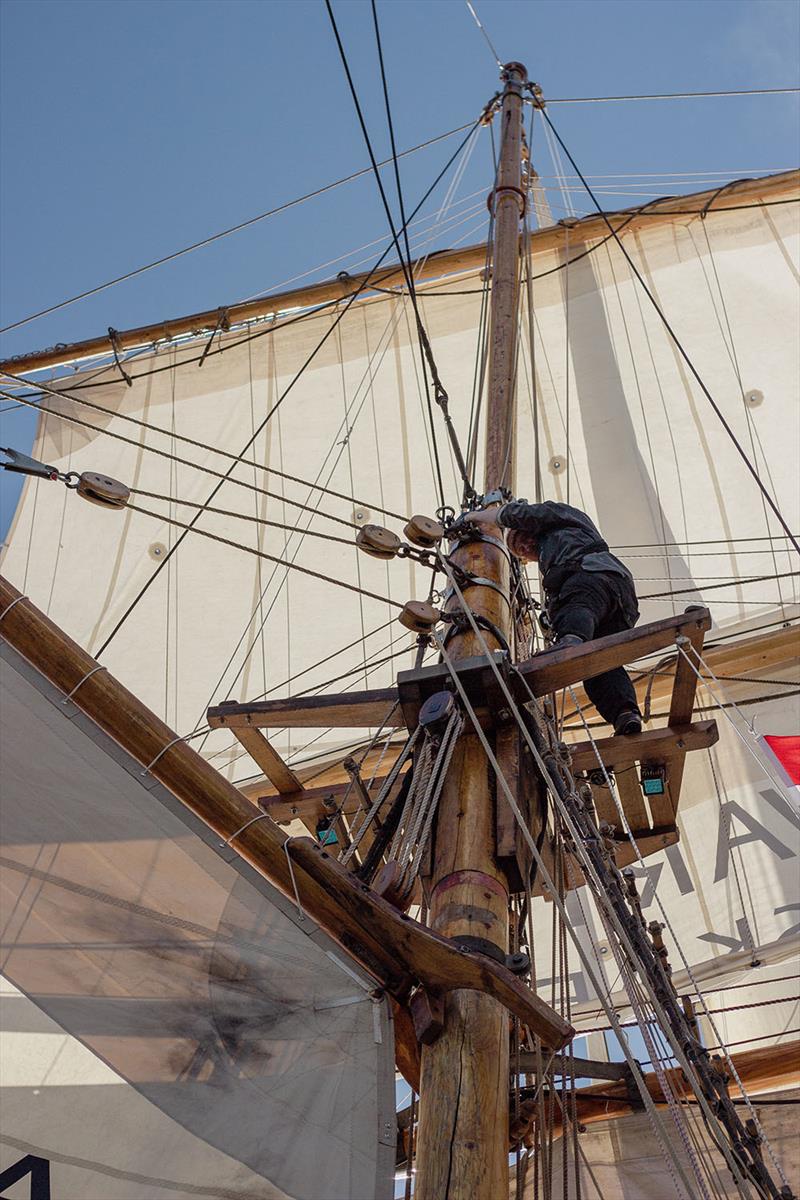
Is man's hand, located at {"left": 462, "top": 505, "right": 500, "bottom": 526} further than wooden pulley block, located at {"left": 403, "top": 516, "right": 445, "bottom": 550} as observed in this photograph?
Yes

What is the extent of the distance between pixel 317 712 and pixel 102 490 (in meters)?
1.01

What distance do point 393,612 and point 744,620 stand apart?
2150mm

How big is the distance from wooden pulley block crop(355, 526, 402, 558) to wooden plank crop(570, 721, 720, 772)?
2.65ft

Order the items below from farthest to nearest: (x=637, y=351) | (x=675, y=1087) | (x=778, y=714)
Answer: (x=637, y=351)
(x=778, y=714)
(x=675, y=1087)

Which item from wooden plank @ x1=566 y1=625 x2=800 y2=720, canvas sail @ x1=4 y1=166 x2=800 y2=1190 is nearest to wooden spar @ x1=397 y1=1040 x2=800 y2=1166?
canvas sail @ x1=4 y1=166 x2=800 y2=1190

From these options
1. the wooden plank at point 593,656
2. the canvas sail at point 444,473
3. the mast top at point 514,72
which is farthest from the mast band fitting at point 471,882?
the mast top at point 514,72

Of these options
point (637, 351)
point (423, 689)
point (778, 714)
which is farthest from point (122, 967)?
point (637, 351)

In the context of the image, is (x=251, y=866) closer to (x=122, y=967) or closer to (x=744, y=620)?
(x=122, y=967)

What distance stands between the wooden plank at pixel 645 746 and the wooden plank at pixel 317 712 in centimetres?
59

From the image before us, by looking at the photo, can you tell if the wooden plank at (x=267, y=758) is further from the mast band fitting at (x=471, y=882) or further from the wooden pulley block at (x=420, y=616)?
the mast band fitting at (x=471, y=882)

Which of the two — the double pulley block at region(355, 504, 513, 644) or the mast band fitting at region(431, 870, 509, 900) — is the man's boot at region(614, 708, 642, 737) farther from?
the mast band fitting at region(431, 870, 509, 900)

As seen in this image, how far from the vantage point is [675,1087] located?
486 centimetres

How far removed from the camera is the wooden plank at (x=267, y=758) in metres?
3.74

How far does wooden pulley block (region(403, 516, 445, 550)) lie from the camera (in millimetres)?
3982
